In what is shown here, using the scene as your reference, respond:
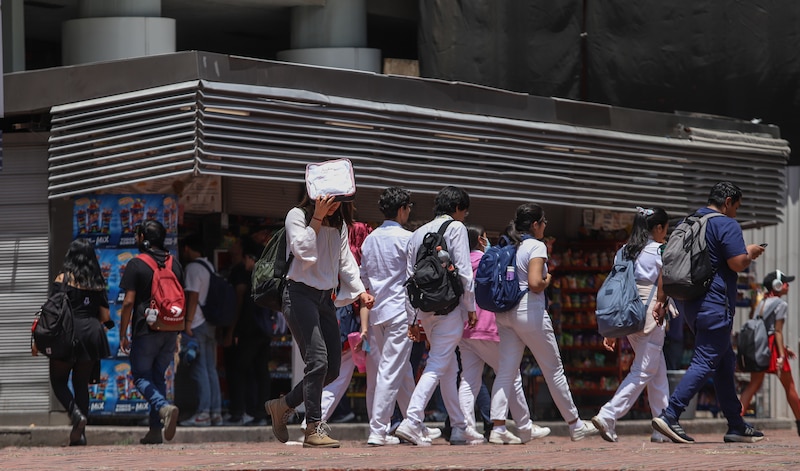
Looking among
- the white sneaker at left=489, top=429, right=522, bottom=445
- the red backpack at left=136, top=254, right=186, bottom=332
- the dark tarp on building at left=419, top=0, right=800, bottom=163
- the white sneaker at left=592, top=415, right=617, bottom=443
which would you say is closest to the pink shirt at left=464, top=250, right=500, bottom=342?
the white sneaker at left=489, top=429, right=522, bottom=445

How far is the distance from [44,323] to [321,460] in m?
4.84

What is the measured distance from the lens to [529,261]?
39.0ft

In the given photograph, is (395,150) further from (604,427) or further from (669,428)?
(669,428)

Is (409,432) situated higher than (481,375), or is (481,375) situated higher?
(481,375)

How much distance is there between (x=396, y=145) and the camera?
1545 cm

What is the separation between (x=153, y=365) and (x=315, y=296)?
3777 millimetres

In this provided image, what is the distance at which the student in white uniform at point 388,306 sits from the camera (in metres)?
11.7

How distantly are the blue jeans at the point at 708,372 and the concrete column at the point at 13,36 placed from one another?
886 cm

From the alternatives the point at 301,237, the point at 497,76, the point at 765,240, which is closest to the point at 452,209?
the point at 301,237

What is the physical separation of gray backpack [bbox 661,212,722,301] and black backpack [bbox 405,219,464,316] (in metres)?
1.62

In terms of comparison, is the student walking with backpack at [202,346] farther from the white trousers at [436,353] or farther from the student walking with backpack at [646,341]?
the student walking with backpack at [646,341]

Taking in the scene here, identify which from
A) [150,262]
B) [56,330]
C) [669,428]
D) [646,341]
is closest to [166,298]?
[150,262]

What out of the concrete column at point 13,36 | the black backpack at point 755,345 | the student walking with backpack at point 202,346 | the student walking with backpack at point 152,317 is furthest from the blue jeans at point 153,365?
the black backpack at point 755,345

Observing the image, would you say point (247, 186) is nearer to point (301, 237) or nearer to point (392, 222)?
point (392, 222)
